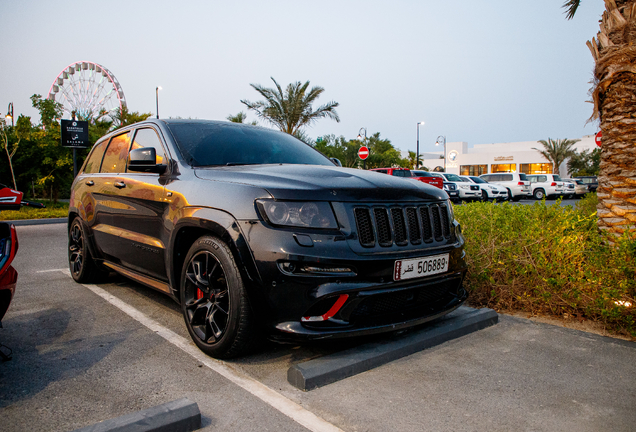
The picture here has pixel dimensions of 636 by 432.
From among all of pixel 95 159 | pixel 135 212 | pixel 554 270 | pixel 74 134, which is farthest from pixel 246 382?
pixel 74 134

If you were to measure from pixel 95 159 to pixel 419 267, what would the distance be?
4086mm

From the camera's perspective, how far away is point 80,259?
217 inches

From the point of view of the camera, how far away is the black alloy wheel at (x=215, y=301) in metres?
2.93

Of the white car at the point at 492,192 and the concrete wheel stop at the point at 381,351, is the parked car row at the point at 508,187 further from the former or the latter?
the concrete wheel stop at the point at 381,351

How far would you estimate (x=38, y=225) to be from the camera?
13.9m

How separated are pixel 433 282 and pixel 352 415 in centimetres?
111

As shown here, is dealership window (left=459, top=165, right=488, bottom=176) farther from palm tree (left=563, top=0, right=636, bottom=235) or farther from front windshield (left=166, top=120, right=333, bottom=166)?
front windshield (left=166, top=120, right=333, bottom=166)

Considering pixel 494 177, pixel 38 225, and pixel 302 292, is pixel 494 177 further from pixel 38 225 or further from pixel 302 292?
pixel 302 292

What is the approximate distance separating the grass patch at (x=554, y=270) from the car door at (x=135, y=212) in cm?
291

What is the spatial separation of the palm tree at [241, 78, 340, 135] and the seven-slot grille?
22515mm

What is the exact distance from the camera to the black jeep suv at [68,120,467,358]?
2.78 m

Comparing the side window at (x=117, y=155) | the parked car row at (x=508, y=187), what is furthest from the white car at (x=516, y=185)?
the side window at (x=117, y=155)

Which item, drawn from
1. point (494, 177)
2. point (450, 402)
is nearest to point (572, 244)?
point (450, 402)

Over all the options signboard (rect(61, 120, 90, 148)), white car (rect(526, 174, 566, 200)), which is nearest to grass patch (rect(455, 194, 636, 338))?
signboard (rect(61, 120, 90, 148))
